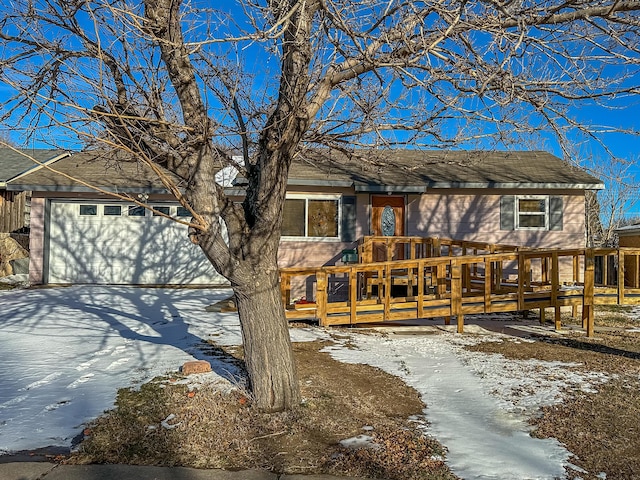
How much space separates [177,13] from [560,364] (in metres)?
5.82

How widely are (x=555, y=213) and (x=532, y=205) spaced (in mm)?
590

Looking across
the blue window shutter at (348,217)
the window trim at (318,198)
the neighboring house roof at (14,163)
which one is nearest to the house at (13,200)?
the neighboring house roof at (14,163)

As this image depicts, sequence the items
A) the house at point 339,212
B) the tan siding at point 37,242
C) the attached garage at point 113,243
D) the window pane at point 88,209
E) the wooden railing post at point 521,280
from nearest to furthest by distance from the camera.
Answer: the wooden railing post at point 521,280, the house at point 339,212, the tan siding at point 37,242, the attached garage at point 113,243, the window pane at point 88,209

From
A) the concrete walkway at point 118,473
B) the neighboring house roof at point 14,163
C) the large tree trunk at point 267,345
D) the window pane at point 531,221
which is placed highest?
the neighboring house roof at point 14,163

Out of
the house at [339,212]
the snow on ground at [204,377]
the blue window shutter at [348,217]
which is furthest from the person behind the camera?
the blue window shutter at [348,217]

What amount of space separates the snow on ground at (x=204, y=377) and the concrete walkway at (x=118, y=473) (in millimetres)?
430

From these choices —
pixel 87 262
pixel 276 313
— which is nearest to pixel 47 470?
pixel 276 313

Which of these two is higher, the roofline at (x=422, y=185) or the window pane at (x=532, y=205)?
the roofline at (x=422, y=185)

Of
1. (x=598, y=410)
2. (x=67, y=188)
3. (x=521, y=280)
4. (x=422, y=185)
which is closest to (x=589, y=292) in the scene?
(x=521, y=280)

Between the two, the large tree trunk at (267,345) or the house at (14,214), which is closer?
the large tree trunk at (267,345)

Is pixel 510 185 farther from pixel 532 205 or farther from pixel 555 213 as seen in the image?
pixel 555 213

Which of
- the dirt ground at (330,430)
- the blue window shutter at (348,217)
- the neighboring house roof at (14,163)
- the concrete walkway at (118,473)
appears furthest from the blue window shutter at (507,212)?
the neighboring house roof at (14,163)

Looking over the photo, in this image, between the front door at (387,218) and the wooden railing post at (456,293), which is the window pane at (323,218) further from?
the wooden railing post at (456,293)

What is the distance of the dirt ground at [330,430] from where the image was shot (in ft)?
11.5
